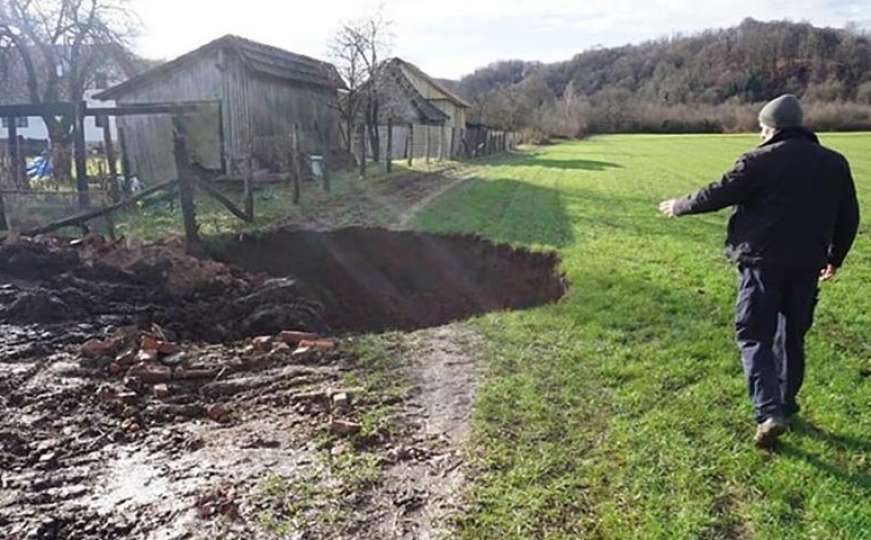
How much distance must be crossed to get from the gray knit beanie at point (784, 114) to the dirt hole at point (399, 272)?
3.73 metres

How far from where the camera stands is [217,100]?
51.3ft

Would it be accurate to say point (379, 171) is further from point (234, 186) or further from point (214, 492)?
point (214, 492)

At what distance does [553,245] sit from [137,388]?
6.13m

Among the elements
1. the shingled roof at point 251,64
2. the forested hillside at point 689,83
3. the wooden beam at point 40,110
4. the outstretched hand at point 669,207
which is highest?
the forested hillside at point 689,83

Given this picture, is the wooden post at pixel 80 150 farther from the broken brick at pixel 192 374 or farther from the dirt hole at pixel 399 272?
the broken brick at pixel 192 374

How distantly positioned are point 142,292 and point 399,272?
3680mm

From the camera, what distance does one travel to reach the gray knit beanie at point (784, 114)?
3.56 m

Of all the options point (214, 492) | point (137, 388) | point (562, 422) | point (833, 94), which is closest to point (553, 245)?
point (562, 422)

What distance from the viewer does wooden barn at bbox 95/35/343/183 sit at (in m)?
16.6

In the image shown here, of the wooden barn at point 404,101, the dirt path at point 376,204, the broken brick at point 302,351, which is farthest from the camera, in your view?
the wooden barn at point 404,101

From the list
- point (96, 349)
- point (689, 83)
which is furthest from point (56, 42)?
point (689, 83)

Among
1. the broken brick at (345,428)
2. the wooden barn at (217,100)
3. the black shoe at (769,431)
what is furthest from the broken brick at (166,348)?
the wooden barn at (217,100)

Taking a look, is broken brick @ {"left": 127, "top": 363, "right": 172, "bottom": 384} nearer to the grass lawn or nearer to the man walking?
the grass lawn

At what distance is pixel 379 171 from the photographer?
70.2ft
